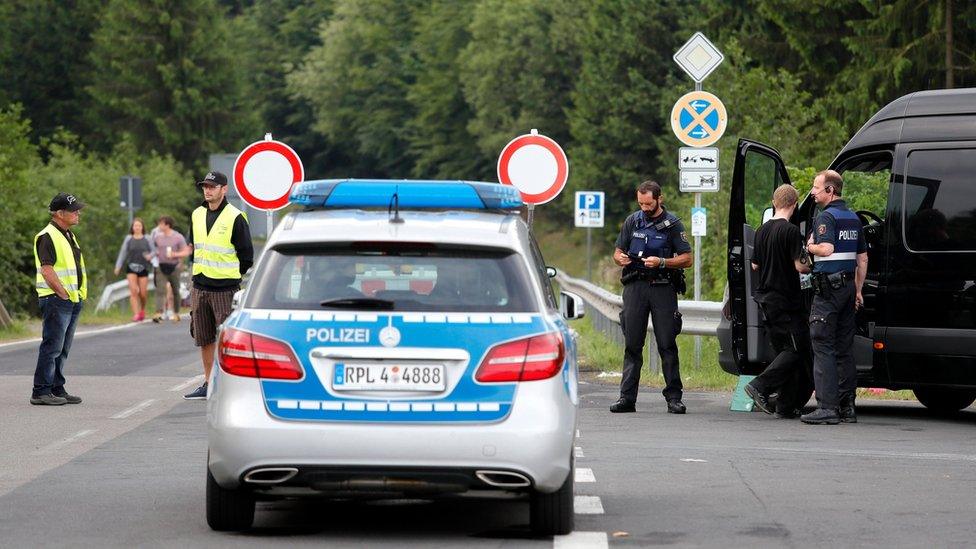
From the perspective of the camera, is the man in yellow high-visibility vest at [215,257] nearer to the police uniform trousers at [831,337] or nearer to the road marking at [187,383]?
the road marking at [187,383]

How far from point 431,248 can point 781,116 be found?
2921 centimetres

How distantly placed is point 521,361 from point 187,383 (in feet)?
33.2

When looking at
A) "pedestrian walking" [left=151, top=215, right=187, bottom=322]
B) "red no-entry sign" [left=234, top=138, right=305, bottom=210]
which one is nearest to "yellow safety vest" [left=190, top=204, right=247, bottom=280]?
"red no-entry sign" [left=234, top=138, right=305, bottom=210]

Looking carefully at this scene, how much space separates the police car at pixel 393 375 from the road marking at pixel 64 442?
156 inches

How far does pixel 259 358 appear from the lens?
7.89 m

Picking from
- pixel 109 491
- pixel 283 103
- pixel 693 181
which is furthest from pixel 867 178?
pixel 283 103

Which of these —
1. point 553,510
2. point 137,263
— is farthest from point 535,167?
point 137,263

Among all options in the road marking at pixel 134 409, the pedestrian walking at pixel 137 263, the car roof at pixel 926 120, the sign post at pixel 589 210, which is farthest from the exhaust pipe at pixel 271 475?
the sign post at pixel 589 210

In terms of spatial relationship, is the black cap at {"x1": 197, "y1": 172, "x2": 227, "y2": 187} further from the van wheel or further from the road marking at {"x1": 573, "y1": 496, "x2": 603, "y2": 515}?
the road marking at {"x1": 573, "y1": 496, "x2": 603, "y2": 515}

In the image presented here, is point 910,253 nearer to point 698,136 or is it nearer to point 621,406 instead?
point 621,406

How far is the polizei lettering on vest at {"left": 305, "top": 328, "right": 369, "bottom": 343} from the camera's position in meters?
7.86

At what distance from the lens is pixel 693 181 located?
60.1 feet

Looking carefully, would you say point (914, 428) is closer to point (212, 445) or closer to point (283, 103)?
point (212, 445)

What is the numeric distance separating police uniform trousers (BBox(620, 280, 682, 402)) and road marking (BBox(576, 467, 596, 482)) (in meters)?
3.72
